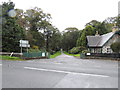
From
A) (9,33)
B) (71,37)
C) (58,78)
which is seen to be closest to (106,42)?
(58,78)

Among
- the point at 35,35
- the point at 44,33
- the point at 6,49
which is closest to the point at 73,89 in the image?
the point at 6,49

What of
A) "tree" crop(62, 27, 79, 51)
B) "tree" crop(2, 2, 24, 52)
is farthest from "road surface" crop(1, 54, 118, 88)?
"tree" crop(62, 27, 79, 51)

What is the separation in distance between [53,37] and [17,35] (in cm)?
1993

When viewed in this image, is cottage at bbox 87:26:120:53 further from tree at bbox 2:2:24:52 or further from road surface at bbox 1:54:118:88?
tree at bbox 2:2:24:52

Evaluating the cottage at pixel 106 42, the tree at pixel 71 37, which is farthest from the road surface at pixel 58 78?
the tree at pixel 71 37

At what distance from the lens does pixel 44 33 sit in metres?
37.5

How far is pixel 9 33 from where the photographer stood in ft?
67.4

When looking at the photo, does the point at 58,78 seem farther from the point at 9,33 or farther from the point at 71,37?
the point at 71,37

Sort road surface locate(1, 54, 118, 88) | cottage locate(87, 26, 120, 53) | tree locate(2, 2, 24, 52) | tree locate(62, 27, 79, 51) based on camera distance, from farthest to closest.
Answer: tree locate(62, 27, 79, 51), cottage locate(87, 26, 120, 53), tree locate(2, 2, 24, 52), road surface locate(1, 54, 118, 88)

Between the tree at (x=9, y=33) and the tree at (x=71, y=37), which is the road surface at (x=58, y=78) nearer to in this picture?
the tree at (x=9, y=33)

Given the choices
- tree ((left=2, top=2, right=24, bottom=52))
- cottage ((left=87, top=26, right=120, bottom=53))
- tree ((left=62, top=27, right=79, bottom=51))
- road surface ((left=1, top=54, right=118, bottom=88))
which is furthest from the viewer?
tree ((left=62, top=27, right=79, bottom=51))

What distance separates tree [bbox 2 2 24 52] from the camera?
20.3 m

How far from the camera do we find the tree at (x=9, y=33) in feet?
66.6

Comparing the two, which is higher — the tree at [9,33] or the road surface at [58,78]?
the tree at [9,33]
